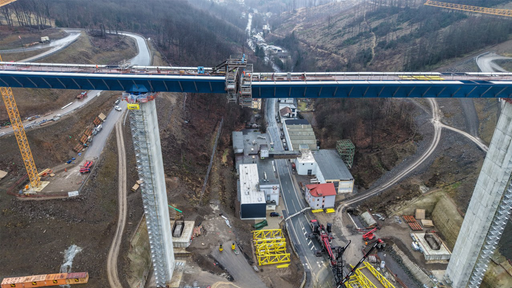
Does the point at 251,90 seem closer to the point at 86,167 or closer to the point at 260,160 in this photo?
the point at 86,167

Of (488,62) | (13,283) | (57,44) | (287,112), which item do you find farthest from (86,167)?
(488,62)

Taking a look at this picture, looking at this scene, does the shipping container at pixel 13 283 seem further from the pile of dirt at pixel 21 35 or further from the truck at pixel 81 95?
the pile of dirt at pixel 21 35

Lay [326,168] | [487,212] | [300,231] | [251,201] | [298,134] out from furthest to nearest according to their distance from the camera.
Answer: [298,134] < [326,168] < [251,201] < [300,231] < [487,212]

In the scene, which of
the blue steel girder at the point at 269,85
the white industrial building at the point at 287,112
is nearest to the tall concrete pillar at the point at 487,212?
the blue steel girder at the point at 269,85

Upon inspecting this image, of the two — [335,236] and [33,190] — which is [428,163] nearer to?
[335,236]

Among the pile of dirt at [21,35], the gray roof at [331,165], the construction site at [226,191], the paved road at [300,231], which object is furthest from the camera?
the pile of dirt at [21,35]
